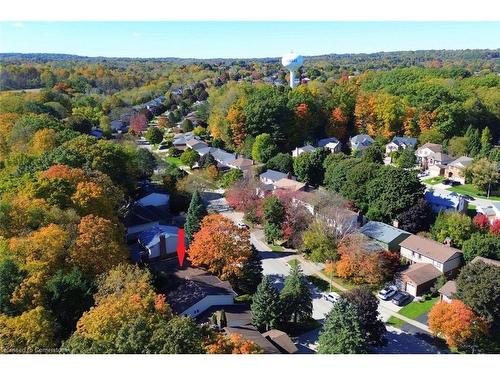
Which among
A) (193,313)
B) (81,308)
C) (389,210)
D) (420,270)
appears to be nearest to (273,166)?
(389,210)

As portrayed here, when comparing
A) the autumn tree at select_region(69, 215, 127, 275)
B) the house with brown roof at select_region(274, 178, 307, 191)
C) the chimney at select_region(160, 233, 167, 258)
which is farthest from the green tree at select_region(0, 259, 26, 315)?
the house with brown roof at select_region(274, 178, 307, 191)

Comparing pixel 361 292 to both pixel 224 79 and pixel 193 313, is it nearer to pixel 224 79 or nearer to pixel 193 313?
pixel 193 313

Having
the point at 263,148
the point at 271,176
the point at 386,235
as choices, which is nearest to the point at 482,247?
the point at 386,235

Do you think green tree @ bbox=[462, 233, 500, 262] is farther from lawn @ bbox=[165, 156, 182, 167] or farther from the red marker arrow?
lawn @ bbox=[165, 156, 182, 167]

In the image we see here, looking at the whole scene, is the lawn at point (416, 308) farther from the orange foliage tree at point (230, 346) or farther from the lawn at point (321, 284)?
the orange foliage tree at point (230, 346)

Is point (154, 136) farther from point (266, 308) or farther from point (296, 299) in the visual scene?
point (266, 308)

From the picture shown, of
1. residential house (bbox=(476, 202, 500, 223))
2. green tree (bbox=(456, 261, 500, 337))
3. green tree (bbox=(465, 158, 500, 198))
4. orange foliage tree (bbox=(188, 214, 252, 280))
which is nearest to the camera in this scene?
green tree (bbox=(456, 261, 500, 337))

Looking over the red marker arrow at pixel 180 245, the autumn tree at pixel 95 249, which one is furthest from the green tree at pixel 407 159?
the autumn tree at pixel 95 249
